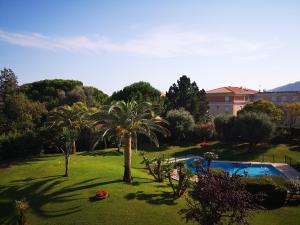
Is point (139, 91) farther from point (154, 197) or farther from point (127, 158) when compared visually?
point (154, 197)

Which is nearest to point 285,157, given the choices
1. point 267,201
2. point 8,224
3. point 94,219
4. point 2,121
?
point 267,201

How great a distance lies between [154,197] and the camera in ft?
70.8

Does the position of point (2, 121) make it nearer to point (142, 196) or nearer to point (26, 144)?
point (26, 144)

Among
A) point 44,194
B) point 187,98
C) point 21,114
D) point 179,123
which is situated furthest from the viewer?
point 187,98

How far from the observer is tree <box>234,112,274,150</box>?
39.7 m

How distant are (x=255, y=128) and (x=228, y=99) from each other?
34.7m

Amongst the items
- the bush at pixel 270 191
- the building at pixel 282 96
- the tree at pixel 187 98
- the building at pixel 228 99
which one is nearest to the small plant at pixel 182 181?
the bush at pixel 270 191

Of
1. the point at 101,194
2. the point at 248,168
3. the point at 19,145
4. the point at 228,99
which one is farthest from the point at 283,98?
the point at 101,194

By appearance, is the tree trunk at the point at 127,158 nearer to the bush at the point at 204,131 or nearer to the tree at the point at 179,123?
Result: the tree at the point at 179,123

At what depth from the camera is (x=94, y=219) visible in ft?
59.2

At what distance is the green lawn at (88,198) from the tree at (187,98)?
2539 cm

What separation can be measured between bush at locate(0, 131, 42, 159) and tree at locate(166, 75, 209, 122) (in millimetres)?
25363

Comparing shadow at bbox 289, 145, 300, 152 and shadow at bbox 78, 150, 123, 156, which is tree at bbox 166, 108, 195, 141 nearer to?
shadow at bbox 78, 150, 123, 156

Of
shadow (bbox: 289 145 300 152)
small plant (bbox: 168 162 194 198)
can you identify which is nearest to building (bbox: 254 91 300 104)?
shadow (bbox: 289 145 300 152)
